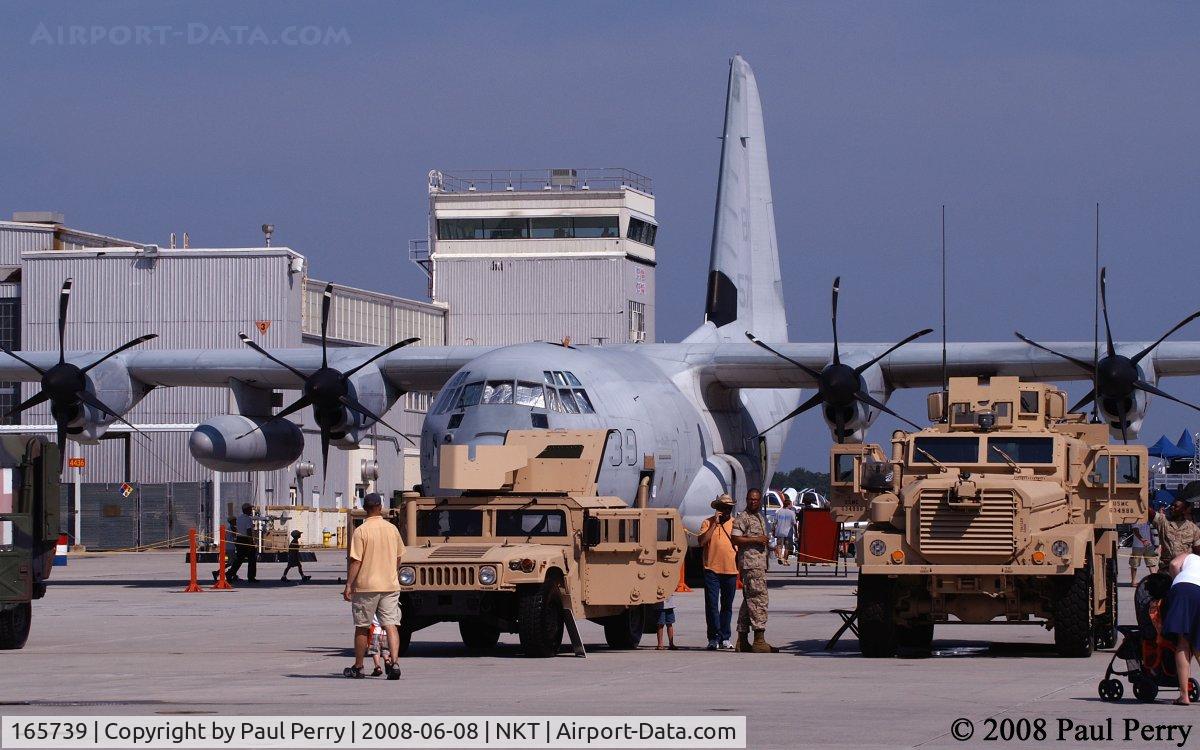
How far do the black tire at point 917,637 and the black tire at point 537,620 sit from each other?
360 cm

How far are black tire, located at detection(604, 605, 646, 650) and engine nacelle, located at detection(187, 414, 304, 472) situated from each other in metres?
15.1

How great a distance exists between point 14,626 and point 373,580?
5601mm

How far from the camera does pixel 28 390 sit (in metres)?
59.5

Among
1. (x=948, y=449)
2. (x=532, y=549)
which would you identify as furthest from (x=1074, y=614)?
(x=532, y=549)

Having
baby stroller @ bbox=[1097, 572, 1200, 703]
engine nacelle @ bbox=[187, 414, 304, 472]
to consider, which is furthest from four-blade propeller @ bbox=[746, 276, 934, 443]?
baby stroller @ bbox=[1097, 572, 1200, 703]

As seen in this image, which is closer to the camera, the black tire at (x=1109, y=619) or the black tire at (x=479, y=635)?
the black tire at (x=479, y=635)

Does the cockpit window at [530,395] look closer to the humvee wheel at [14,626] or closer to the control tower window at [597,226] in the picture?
the humvee wheel at [14,626]

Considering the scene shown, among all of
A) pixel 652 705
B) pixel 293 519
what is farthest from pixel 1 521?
pixel 293 519

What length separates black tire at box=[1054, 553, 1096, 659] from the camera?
16016 mm

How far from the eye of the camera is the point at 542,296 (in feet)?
226

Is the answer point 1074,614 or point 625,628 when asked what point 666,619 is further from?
point 1074,614

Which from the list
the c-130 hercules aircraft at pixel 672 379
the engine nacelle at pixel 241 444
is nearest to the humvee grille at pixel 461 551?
the c-130 hercules aircraft at pixel 672 379

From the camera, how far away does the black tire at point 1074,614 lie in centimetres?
1602

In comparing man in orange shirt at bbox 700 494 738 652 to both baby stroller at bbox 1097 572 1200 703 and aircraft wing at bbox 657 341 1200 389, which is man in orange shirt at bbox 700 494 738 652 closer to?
baby stroller at bbox 1097 572 1200 703
